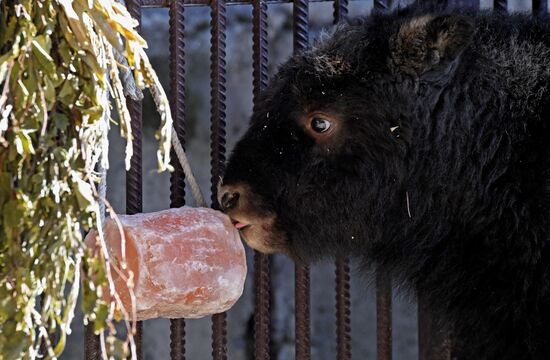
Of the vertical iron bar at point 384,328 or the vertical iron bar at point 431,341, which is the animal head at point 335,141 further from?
the vertical iron bar at point 431,341

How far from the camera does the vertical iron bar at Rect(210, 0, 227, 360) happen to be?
13.0 ft

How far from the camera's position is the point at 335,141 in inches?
137

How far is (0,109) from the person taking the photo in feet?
9.06

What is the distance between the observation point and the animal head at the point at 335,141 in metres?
3.43

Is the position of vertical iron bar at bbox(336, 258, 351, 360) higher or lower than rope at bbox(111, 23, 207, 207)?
lower

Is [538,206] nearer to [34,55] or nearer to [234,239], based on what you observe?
[234,239]

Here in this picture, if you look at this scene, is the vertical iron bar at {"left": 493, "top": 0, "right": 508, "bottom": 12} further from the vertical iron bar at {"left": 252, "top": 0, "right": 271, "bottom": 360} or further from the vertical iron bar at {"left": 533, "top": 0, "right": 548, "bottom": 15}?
the vertical iron bar at {"left": 252, "top": 0, "right": 271, "bottom": 360}

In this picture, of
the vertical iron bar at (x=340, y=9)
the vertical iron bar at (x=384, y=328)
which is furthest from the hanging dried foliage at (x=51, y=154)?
the vertical iron bar at (x=384, y=328)

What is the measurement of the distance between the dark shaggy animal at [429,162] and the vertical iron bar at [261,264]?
0.39 m

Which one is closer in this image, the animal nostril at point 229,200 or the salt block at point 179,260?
the salt block at point 179,260

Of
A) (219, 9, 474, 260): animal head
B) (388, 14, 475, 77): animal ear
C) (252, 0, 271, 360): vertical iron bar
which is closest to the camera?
(388, 14, 475, 77): animal ear

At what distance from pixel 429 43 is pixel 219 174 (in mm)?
1026

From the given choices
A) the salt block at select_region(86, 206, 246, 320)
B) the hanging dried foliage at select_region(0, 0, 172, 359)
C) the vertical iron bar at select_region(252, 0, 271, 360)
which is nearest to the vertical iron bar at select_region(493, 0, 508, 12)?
the vertical iron bar at select_region(252, 0, 271, 360)

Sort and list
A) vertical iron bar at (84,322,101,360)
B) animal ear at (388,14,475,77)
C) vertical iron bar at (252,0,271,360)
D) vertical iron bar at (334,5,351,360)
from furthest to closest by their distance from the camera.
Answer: vertical iron bar at (334,5,351,360) < vertical iron bar at (252,0,271,360) < vertical iron bar at (84,322,101,360) < animal ear at (388,14,475,77)
